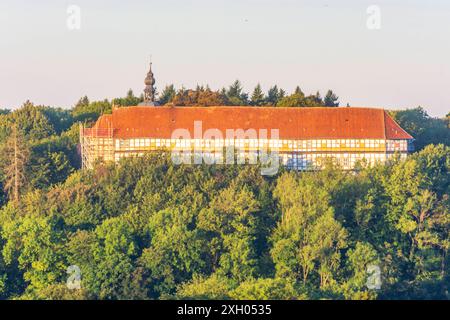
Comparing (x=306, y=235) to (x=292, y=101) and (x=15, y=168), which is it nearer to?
(x=15, y=168)

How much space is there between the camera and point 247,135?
9231 cm

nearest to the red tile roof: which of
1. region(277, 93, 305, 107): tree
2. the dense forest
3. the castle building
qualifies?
the castle building

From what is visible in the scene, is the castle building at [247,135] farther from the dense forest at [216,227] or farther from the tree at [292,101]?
the tree at [292,101]

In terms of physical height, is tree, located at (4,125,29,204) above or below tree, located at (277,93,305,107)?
below

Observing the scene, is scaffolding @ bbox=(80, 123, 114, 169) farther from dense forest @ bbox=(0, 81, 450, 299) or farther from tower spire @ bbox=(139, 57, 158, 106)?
tower spire @ bbox=(139, 57, 158, 106)

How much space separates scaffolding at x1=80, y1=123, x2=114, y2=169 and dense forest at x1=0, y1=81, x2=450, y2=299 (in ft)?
3.29

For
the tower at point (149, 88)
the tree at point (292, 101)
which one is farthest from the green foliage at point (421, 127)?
the tower at point (149, 88)

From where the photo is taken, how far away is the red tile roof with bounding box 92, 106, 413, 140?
92.0m

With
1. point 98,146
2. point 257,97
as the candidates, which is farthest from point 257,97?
point 98,146

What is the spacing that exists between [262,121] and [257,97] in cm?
1152

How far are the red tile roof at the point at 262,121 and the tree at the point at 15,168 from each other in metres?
3.29

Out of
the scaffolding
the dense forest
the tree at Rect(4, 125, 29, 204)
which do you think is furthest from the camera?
the scaffolding
